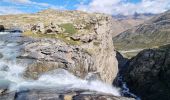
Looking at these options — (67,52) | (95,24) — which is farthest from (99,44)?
(67,52)

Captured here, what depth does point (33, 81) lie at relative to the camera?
71.0 meters

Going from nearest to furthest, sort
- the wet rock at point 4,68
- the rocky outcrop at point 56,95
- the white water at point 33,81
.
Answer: the rocky outcrop at point 56,95 < the white water at point 33,81 < the wet rock at point 4,68

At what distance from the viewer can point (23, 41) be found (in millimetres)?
111750

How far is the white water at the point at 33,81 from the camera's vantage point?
63.5m

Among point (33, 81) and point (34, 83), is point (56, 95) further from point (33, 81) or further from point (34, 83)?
point (33, 81)

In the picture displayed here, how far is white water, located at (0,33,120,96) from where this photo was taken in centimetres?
6350

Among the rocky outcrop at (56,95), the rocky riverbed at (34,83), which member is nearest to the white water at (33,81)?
the rocky riverbed at (34,83)

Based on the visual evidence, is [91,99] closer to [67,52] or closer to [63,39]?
[67,52]

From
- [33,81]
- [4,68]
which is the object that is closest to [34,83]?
[33,81]

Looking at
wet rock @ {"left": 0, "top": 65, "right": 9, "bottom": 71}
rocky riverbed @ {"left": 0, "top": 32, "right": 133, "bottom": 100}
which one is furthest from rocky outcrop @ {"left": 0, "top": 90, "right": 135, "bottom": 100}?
wet rock @ {"left": 0, "top": 65, "right": 9, "bottom": 71}

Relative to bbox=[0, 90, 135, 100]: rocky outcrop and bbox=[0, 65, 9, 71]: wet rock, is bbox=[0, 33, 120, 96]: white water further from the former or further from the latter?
bbox=[0, 90, 135, 100]: rocky outcrop

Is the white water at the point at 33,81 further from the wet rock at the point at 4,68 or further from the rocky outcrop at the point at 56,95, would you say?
the rocky outcrop at the point at 56,95

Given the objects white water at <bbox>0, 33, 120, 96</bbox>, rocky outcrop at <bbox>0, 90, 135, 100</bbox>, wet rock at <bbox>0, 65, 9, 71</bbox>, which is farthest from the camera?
wet rock at <bbox>0, 65, 9, 71</bbox>

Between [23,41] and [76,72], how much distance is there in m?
20.6
